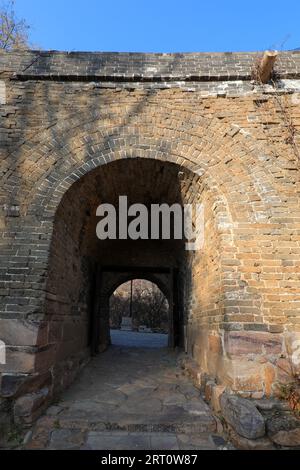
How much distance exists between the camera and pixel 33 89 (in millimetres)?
4891

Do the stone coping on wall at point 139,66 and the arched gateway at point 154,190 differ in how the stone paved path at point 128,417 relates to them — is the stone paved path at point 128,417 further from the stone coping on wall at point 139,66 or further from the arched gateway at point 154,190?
the stone coping on wall at point 139,66

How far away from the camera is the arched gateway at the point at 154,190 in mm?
3531

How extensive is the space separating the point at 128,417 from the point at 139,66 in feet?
16.7

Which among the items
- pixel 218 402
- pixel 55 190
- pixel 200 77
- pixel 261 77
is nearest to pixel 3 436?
pixel 218 402

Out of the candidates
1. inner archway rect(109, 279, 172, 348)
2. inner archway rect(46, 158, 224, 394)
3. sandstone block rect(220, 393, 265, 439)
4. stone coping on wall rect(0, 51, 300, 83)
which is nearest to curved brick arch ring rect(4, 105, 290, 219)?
inner archway rect(46, 158, 224, 394)

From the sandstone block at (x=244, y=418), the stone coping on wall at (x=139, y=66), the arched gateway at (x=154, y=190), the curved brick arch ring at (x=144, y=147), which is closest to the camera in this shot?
the sandstone block at (x=244, y=418)

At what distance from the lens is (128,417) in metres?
3.50

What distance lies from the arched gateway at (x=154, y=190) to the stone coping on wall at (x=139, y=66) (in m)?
0.02

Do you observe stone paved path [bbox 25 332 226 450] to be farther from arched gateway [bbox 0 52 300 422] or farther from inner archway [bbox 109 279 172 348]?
inner archway [bbox 109 279 172 348]

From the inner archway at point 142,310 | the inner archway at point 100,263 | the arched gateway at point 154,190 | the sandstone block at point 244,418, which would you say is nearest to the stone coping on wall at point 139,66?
the arched gateway at point 154,190

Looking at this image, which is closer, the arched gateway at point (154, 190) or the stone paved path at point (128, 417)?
the stone paved path at point (128, 417)

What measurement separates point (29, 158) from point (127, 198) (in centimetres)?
190

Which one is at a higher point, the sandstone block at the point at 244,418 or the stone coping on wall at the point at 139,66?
the stone coping on wall at the point at 139,66

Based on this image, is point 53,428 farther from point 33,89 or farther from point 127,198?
point 33,89
